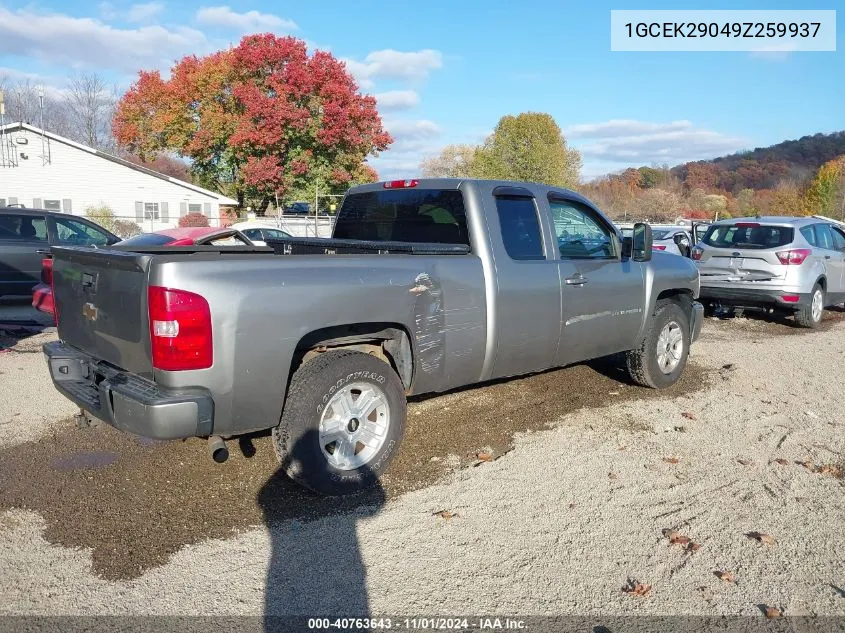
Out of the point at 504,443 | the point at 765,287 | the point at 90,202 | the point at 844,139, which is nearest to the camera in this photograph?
the point at 504,443

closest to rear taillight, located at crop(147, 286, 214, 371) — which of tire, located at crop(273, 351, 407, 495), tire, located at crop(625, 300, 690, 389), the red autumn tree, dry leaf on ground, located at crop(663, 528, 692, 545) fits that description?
tire, located at crop(273, 351, 407, 495)

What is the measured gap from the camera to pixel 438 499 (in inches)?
159

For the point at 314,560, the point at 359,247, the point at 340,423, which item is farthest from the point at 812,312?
the point at 314,560

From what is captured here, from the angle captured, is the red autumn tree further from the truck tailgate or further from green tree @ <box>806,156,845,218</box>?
green tree @ <box>806,156,845,218</box>

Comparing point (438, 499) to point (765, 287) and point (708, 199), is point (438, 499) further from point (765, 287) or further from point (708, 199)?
point (708, 199)

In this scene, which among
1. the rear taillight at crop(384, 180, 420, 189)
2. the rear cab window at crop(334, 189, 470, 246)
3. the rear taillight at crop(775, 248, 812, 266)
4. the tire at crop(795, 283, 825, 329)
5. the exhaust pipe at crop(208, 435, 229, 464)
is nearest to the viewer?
the exhaust pipe at crop(208, 435, 229, 464)

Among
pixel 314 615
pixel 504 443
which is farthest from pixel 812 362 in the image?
pixel 314 615

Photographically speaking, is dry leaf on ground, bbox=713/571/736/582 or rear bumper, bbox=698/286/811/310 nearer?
dry leaf on ground, bbox=713/571/736/582

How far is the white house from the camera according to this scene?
29172 millimetres

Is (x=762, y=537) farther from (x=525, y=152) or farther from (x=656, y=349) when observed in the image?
(x=525, y=152)

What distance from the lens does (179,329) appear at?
10.5 feet

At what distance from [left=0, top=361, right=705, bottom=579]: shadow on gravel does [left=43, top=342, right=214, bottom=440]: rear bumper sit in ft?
1.98

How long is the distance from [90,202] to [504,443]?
31270mm

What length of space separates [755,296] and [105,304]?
9.50 meters
